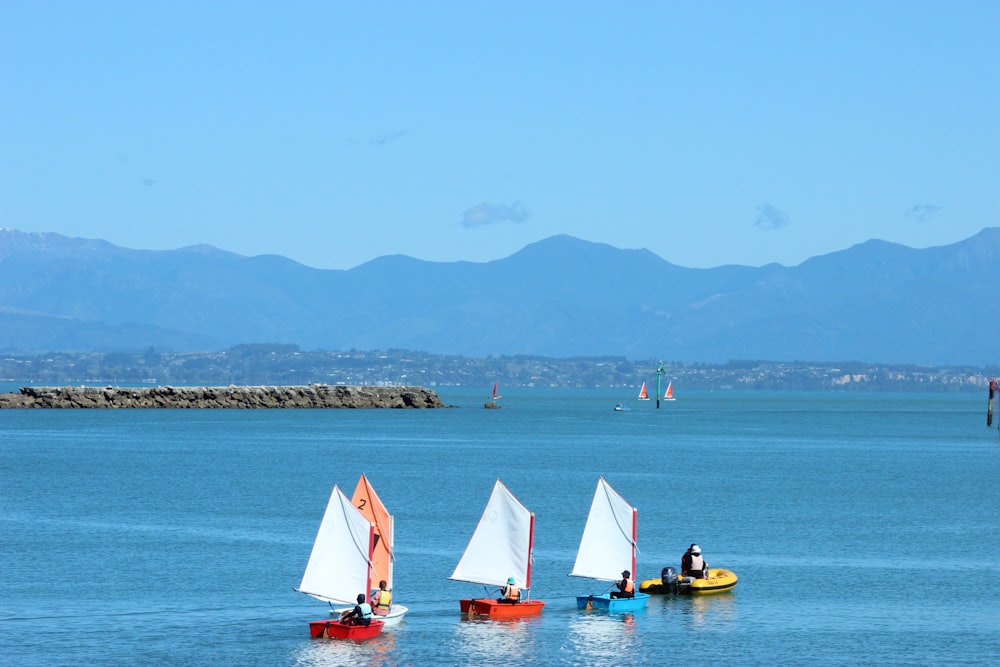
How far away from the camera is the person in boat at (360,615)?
50.9 meters

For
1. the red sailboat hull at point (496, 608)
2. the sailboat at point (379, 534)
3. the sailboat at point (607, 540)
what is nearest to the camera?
the sailboat at point (379, 534)

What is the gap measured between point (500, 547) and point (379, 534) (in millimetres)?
4967

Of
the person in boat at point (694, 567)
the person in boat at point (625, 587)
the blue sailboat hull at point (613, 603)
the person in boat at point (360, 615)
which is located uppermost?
the person in boat at point (694, 567)

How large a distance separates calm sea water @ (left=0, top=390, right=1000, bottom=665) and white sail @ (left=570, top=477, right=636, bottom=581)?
4.91 ft

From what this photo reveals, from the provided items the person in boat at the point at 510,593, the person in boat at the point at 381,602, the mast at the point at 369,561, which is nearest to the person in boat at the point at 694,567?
the person in boat at the point at 510,593

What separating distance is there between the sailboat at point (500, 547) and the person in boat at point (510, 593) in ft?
1.91

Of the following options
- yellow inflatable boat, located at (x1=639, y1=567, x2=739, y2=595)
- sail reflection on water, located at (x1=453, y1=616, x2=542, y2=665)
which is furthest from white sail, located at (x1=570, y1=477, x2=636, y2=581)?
sail reflection on water, located at (x1=453, y1=616, x2=542, y2=665)

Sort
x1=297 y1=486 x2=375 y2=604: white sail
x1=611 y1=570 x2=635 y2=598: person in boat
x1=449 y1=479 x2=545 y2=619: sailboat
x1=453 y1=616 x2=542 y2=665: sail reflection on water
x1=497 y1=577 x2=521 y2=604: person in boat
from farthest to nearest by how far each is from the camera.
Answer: x1=611 y1=570 x2=635 y2=598: person in boat → x1=449 y1=479 x2=545 y2=619: sailboat → x1=497 y1=577 x2=521 y2=604: person in boat → x1=297 y1=486 x2=375 y2=604: white sail → x1=453 y1=616 x2=542 y2=665: sail reflection on water

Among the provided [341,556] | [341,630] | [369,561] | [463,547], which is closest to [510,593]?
[369,561]

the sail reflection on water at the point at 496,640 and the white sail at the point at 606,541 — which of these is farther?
the white sail at the point at 606,541

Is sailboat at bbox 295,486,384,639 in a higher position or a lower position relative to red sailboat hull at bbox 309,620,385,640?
higher

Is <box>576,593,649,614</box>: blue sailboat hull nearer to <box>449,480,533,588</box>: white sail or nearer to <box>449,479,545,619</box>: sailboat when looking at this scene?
<box>449,479,545,619</box>: sailboat

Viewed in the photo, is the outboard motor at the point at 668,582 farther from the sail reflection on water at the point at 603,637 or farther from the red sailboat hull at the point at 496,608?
the red sailboat hull at the point at 496,608

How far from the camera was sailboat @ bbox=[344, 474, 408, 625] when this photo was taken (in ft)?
175
